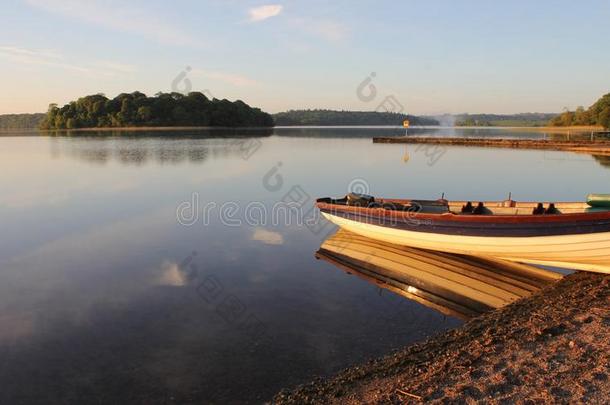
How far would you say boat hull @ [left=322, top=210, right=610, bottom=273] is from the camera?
11047 mm

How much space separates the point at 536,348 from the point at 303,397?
3961 mm

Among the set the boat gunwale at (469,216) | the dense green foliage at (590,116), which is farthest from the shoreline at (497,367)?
the dense green foliage at (590,116)

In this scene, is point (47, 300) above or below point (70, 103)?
below

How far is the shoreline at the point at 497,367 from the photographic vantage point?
5.87m

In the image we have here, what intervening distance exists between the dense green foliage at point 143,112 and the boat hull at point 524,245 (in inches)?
5661

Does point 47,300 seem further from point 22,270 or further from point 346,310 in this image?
point 346,310

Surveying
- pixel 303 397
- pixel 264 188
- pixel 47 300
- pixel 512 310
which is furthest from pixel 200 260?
pixel 264 188

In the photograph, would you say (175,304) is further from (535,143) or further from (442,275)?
(535,143)

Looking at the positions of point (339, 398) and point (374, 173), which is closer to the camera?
point (339, 398)

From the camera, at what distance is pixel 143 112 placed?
143 m

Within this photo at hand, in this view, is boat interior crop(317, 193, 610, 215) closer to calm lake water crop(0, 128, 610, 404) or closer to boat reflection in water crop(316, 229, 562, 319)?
boat reflection in water crop(316, 229, 562, 319)

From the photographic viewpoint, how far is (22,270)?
514 inches

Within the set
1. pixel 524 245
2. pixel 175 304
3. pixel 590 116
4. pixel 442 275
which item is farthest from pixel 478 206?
pixel 590 116

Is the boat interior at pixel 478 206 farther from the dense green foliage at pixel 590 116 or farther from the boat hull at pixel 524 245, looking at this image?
the dense green foliage at pixel 590 116
